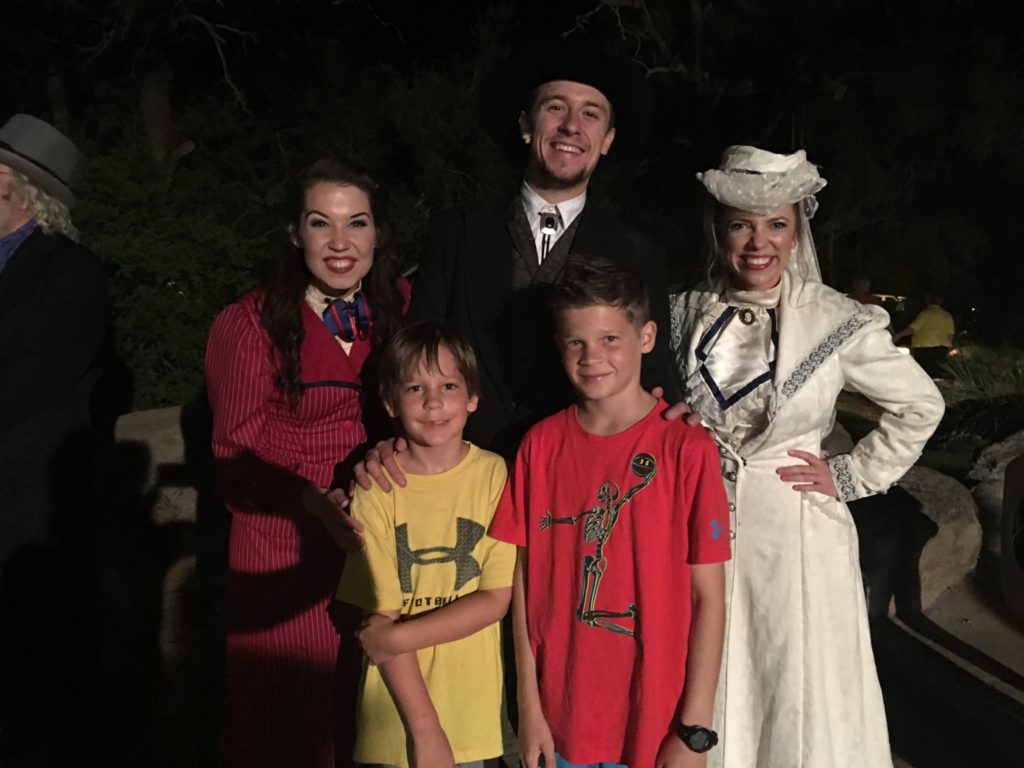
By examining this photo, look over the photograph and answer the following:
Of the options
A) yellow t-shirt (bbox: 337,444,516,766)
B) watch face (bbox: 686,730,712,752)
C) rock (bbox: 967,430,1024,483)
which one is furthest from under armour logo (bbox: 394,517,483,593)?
rock (bbox: 967,430,1024,483)

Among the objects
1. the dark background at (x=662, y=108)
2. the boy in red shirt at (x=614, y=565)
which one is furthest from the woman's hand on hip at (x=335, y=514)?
the dark background at (x=662, y=108)

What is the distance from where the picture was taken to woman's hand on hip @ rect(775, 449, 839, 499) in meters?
2.24

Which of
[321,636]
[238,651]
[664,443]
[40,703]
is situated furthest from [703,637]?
[40,703]

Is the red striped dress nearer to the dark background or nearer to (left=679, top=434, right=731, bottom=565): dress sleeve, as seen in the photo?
(left=679, top=434, right=731, bottom=565): dress sleeve

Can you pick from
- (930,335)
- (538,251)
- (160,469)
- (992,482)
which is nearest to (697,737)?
(538,251)

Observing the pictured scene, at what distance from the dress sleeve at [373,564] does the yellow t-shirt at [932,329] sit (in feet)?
29.3

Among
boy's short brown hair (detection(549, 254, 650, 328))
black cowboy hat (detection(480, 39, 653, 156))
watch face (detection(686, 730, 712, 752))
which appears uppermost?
black cowboy hat (detection(480, 39, 653, 156))

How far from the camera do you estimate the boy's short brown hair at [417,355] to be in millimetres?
2042

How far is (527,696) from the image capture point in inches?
77.8

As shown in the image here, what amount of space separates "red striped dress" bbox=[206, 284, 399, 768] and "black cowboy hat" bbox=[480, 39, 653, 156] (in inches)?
34.3

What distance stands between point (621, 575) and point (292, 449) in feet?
3.13

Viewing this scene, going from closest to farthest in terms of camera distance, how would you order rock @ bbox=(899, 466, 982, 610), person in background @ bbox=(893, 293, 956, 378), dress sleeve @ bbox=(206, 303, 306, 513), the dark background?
dress sleeve @ bbox=(206, 303, 306, 513) < rock @ bbox=(899, 466, 982, 610) < the dark background < person in background @ bbox=(893, 293, 956, 378)

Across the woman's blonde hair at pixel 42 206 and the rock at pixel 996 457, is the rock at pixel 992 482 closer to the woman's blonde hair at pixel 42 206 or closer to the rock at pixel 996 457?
the rock at pixel 996 457

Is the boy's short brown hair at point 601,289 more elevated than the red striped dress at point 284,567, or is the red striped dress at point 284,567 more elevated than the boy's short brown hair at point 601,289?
the boy's short brown hair at point 601,289
